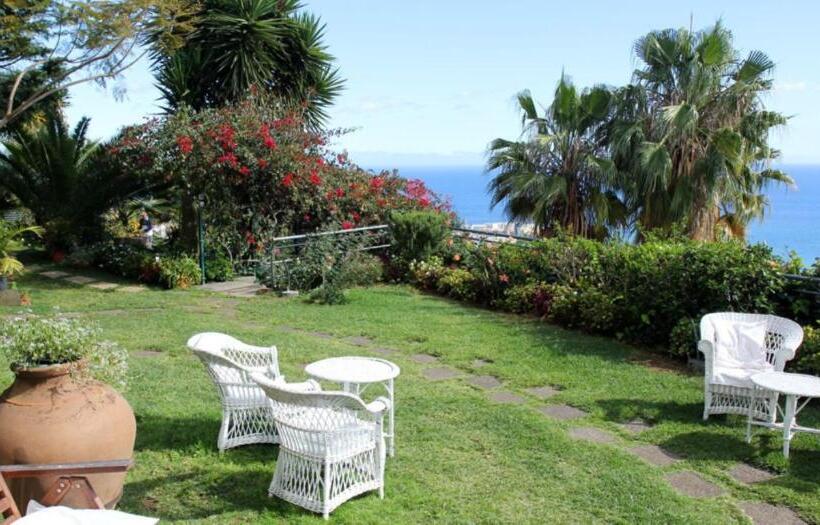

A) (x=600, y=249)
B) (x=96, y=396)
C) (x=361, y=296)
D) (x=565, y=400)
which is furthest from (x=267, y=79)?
(x=96, y=396)

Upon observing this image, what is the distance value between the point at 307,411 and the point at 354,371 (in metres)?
0.73

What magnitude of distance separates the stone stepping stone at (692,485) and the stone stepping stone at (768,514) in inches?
7.3

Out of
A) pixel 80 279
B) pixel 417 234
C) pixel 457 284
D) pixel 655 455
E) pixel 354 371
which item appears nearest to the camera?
pixel 354 371

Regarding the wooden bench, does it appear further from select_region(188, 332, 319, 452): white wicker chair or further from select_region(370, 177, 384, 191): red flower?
select_region(370, 177, 384, 191): red flower

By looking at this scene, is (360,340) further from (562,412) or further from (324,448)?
(324,448)

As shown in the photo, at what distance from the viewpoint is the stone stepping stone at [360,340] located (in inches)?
307

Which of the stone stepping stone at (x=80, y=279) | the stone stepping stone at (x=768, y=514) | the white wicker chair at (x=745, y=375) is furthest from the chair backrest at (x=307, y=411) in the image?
the stone stepping stone at (x=80, y=279)

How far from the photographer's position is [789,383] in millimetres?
4738

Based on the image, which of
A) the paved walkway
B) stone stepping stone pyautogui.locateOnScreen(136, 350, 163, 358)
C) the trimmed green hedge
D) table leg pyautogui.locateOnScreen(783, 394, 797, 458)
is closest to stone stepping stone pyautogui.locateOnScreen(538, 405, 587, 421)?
the paved walkway

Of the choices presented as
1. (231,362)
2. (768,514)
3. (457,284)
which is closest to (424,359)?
(231,362)

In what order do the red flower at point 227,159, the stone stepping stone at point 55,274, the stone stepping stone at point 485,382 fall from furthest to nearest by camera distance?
the stone stepping stone at point 55,274 → the red flower at point 227,159 → the stone stepping stone at point 485,382

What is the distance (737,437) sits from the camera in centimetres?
503

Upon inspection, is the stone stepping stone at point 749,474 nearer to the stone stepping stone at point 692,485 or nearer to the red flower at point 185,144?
the stone stepping stone at point 692,485

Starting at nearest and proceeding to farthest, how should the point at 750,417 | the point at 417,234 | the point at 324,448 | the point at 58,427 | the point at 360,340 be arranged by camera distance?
the point at 58,427, the point at 324,448, the point at 750,417, the point at 360,340, the point at 417,234
